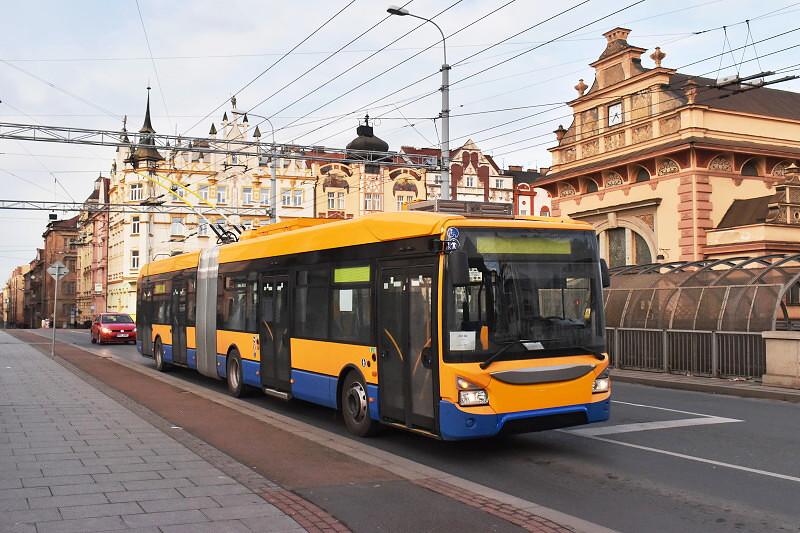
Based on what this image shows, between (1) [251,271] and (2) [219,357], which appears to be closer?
(1) [251,271]

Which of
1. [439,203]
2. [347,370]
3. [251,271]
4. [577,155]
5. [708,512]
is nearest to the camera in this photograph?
[708,512]

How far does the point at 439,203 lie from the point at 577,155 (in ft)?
91.3

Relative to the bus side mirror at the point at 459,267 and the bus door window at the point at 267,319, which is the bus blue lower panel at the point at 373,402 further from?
the bus door window at the point at 267,319

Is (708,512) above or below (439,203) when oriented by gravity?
below

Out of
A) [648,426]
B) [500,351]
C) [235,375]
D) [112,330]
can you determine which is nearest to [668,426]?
[648,426]

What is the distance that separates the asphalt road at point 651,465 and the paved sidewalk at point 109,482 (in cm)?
262

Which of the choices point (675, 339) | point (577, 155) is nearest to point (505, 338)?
point (675, 339)

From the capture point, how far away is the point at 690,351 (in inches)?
766

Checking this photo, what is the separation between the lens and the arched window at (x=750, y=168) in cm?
3194

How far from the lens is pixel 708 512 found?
688 cm

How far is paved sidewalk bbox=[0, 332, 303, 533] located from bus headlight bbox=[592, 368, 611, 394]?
436cm

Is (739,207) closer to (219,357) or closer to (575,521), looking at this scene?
(219,357)

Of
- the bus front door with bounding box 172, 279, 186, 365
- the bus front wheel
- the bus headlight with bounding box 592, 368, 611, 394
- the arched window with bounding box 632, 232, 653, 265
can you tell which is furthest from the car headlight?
the arched window with bounding box 632, 232, 653, 265

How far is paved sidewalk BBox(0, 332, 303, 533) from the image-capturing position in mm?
6051
